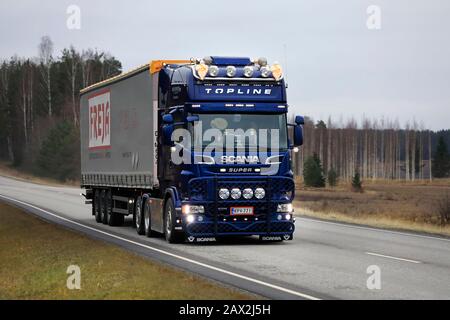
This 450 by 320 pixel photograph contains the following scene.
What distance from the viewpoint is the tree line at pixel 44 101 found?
303 ft

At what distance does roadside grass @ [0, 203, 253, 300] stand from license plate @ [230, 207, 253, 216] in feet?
8.72

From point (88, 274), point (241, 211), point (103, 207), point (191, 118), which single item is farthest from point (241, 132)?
point (103, 207)

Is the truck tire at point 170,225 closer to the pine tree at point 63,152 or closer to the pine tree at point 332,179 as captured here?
the pine tree at point 63,152

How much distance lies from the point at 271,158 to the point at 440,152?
117 m

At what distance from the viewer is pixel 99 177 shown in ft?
96.4

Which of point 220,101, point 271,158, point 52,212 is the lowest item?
point 52,212

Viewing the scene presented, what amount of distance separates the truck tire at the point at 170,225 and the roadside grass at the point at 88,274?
1537mm

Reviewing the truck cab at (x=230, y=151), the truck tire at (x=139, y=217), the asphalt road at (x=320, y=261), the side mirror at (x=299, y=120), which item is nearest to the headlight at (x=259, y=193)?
the truck cab at (x=230, y=151)

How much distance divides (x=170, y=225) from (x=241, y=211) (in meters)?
1.82

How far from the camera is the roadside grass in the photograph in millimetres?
12312

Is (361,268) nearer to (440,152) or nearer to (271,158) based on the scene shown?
(271,158)
